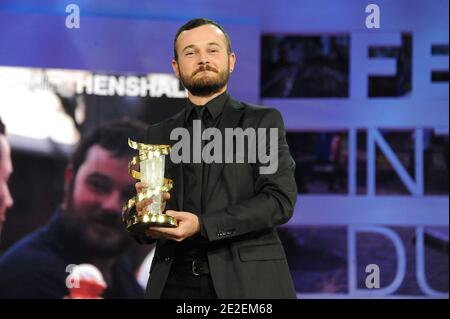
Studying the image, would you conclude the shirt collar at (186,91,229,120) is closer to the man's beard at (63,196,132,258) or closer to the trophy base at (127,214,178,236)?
the trophy base at (127,214,178,236)

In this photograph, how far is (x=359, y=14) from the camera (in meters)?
3.89

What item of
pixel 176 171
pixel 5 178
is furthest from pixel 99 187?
pixel 176 171

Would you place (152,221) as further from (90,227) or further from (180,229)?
(90,227)

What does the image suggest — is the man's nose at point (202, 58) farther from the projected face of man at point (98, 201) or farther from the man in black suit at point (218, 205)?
the projected face of man at point (98, 201)

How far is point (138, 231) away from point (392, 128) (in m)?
2.48

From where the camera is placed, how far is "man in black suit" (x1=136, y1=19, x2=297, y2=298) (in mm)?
1700

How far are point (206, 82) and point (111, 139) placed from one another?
2076mm

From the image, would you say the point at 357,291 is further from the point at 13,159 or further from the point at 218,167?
the point at 218,167

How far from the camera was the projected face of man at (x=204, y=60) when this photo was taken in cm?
184

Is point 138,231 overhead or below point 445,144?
below

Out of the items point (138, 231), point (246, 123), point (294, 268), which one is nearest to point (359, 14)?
point (294, 268)

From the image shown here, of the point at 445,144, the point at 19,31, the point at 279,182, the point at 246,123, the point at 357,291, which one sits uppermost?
the point at 19,31

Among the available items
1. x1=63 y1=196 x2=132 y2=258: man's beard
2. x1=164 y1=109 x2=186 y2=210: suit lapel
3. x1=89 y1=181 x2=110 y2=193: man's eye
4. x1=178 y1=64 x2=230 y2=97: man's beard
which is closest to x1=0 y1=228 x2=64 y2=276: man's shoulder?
x1=63 y1=196 x2=132 y2=258: man's beard

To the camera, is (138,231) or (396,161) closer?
(138,231)
